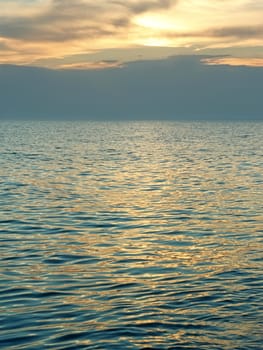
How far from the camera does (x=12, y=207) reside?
131 ft

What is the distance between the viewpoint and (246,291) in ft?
68.1

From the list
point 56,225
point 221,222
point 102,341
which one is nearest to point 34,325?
point 102,341

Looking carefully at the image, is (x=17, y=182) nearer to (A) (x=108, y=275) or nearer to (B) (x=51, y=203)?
(B) (x=51, y=203)

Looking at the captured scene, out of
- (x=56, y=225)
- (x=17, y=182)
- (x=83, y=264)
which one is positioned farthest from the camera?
(x=17, y=182)

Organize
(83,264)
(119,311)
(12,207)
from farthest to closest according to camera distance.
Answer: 1. (12,207)
2. (83,264)
3. (119,311)

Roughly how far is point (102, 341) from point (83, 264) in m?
8.22

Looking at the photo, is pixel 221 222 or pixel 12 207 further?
pixel 12 207

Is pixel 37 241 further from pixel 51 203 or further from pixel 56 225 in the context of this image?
pixel 51 203

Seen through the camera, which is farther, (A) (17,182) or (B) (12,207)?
(A) (17,182)

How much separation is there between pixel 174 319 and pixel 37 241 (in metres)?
12.3

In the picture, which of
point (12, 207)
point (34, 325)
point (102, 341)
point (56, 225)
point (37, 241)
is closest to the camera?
point (102, 341)

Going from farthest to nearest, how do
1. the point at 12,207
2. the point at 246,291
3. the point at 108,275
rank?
1. the point at 12,207
2. the point at 108,275
3. the point at 246,291

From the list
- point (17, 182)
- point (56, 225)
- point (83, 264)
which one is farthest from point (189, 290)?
point (17, 182)

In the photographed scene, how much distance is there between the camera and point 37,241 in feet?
95.1
